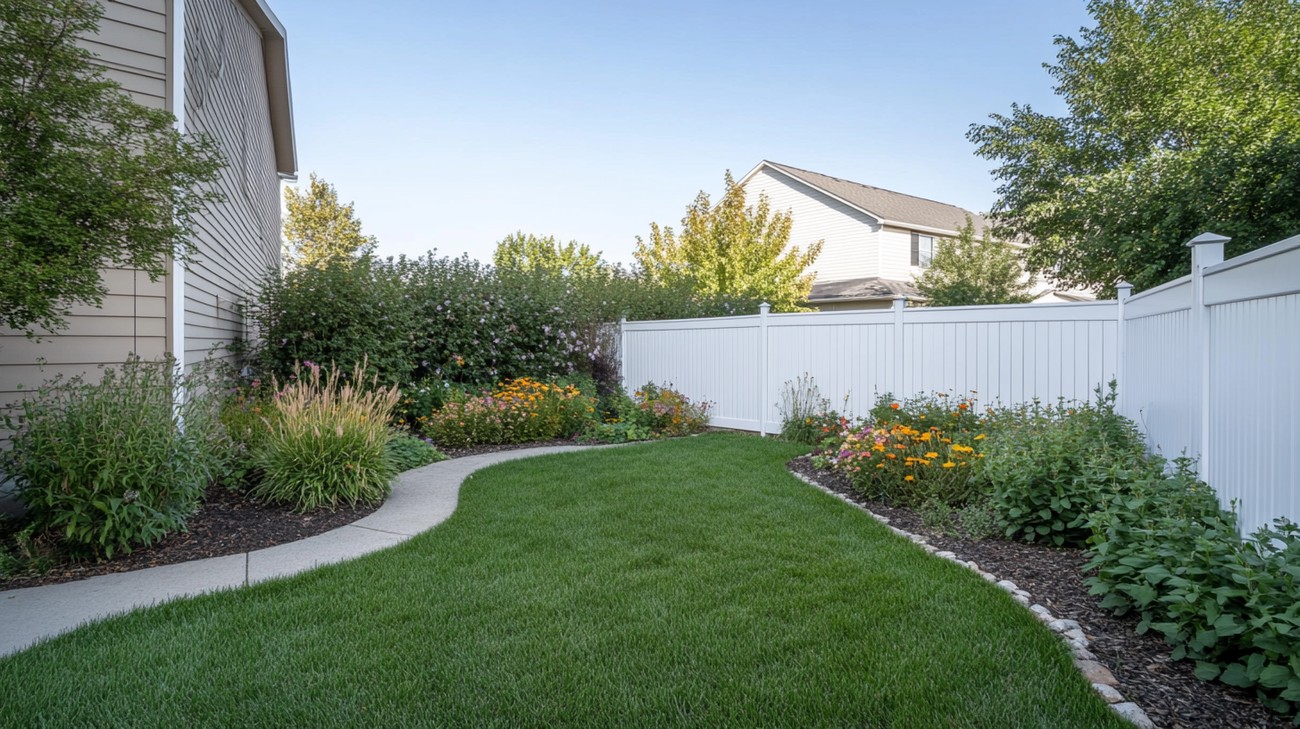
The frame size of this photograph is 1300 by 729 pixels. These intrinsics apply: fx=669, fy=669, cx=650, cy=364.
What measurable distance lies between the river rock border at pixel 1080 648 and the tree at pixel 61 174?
476 centimetres

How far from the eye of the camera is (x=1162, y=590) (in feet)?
8.86

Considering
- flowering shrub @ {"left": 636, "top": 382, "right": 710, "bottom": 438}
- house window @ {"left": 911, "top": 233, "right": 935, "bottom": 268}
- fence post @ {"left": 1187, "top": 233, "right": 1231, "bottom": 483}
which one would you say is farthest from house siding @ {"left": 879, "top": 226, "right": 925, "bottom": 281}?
fence post @ {"left": 1187, "top": 233, "right": 1231, "bottom": 483}

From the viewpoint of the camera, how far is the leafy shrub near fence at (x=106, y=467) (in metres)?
3.76

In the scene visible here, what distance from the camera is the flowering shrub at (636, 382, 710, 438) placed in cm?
909

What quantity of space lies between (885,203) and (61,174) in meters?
21.9

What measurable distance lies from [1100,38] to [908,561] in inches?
669

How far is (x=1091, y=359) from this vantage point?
6.04m

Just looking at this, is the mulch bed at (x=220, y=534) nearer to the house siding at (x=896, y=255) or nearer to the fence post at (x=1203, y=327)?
the fence post at (x=1203, y=327)

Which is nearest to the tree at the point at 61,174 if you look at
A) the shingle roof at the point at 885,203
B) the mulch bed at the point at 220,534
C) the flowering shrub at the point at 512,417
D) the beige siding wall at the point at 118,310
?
the beige siding wall at the point at 118,310

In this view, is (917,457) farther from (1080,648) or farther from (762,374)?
(762,374)

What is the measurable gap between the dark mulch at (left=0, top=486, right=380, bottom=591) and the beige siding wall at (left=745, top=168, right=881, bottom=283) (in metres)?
17.2

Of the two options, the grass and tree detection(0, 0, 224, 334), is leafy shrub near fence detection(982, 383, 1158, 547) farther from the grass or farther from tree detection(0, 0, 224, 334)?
tree detection(0, 0, 224, 334)

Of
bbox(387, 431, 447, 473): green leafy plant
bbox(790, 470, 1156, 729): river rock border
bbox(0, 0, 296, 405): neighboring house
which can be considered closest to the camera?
bbox(790, 470, 1156, 729): river rock border

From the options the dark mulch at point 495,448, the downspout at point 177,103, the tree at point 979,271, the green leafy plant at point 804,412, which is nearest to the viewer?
the downspout at point 177,103
